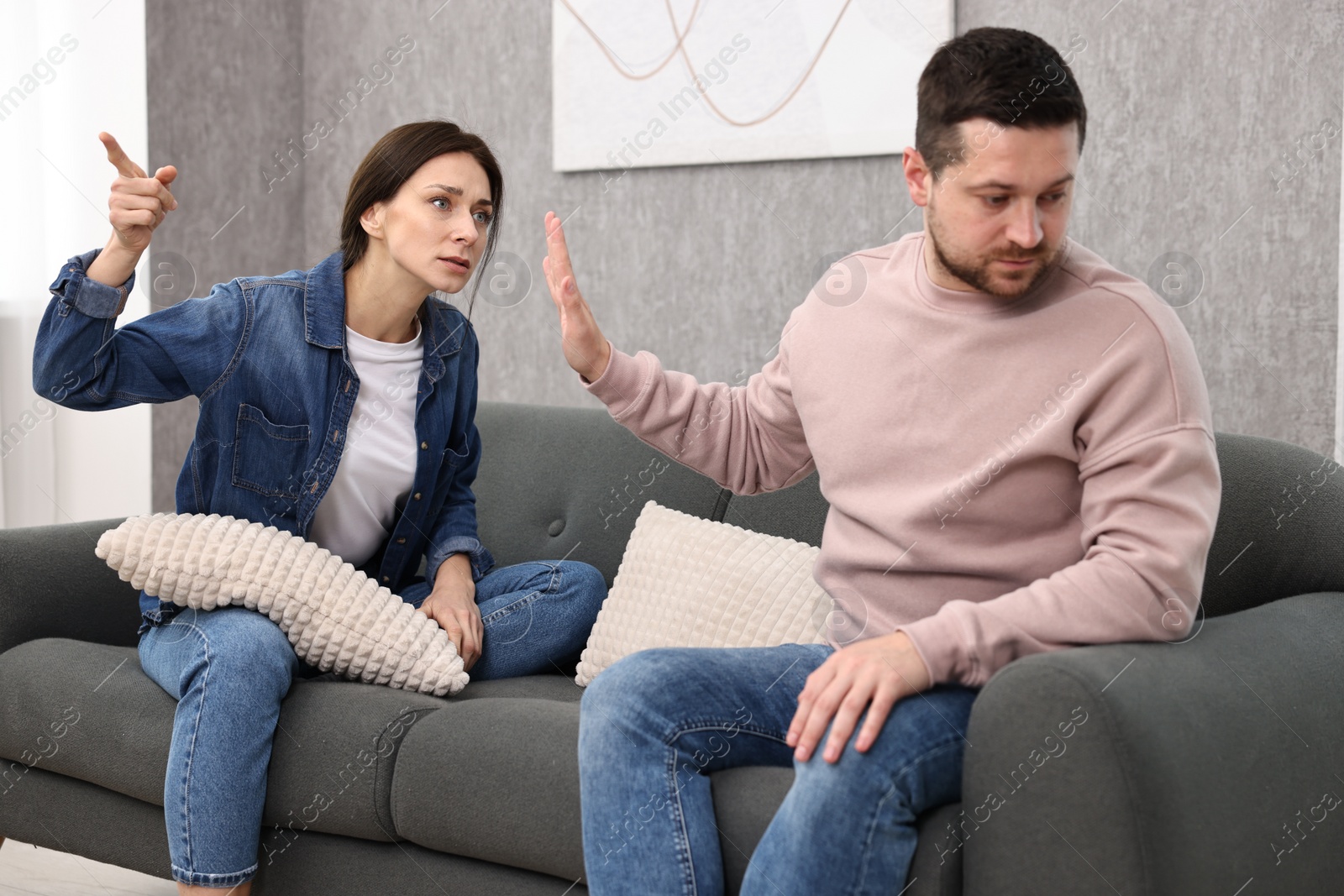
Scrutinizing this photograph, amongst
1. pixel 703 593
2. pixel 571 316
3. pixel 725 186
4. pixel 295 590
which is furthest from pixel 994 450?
pixel 725 186

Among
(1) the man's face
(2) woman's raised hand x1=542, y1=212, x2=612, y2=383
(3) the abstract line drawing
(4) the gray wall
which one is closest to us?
(1) the man's face

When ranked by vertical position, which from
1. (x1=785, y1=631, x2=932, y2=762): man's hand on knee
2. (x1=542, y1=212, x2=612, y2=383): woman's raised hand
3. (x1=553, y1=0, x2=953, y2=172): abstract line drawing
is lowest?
(x1=785, y1=631, x2=932, y2=762): man's hand on knee

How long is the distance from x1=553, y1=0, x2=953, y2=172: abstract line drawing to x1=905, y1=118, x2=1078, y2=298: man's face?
3.60 feet

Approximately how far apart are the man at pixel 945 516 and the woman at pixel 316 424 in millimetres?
558

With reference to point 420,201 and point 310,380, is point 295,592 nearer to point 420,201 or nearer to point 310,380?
point 310,380

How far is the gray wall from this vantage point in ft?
6.68

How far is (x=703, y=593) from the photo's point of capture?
1852 millimetres

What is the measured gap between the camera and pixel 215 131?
3.11 metres

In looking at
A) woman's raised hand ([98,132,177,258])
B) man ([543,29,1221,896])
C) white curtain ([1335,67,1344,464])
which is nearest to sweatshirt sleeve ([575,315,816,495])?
man ([543,29,1221,896])

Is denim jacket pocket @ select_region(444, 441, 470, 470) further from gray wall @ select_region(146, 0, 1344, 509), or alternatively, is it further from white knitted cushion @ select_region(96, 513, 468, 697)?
gray wall @ select_region(146, 0, 1344, 509)

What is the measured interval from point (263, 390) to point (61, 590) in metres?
0.51

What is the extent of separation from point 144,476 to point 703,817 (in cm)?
218

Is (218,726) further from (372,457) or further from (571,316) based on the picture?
(571,316)

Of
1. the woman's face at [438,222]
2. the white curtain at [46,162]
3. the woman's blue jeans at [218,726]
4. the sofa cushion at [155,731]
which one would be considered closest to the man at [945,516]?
the sofa cushion at [155,731]
